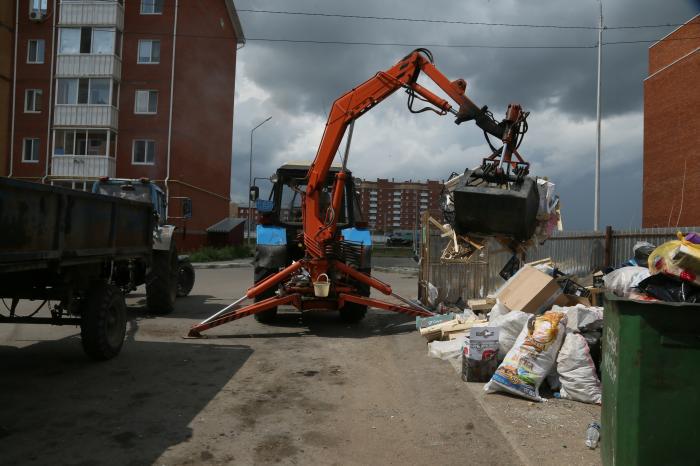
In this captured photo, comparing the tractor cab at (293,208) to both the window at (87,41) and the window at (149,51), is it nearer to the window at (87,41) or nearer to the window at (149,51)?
the window at (149,51)

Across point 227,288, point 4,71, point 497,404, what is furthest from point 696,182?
point 4,71

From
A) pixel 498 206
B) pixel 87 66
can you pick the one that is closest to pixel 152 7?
pixel 87 66

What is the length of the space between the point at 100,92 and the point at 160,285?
24.1 metres

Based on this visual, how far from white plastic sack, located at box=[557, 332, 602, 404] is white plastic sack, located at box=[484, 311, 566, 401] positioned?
3.8 inches

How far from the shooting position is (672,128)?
3064 centimetres

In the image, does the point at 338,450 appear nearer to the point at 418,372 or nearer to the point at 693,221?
the point at 418,372

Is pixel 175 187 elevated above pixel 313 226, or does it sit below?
above

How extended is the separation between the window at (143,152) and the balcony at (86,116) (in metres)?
1.59

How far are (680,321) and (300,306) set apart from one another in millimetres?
6118

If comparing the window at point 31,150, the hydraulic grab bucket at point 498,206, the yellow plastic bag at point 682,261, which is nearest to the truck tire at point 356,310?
the hydraulic grab bucket at point 498,206

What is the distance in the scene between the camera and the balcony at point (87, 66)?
29547 mm

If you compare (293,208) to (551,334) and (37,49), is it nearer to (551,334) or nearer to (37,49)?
(551,334)

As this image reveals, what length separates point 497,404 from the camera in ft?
16.1

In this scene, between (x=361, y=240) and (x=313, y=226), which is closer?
(x=313, y=226)
